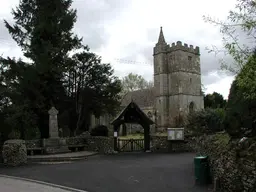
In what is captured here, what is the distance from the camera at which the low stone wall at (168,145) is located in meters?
26.9

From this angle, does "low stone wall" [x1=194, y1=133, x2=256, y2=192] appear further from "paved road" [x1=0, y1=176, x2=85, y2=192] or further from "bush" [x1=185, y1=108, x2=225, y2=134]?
"bush" [x1=185, y1=108, x2=225, y2=134]

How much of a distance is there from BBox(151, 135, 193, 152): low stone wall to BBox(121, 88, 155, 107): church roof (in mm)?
41156

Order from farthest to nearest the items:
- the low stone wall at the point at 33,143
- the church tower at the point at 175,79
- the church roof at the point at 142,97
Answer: the church roof at the point at 142,97 → the church tower at the point at 175,79 → the low stone wall at the point at 33,143

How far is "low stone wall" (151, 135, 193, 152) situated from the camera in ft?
88.2

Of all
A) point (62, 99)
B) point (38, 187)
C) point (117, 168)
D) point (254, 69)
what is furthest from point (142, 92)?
point (254, 69)

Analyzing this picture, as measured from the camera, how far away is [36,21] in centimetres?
3062

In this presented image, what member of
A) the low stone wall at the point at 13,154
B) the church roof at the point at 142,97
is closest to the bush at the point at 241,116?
the low stone wall at the point at 13,154

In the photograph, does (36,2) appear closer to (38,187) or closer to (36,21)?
(36,21)

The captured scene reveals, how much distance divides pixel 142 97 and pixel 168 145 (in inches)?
1728

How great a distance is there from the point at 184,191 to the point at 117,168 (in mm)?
6597

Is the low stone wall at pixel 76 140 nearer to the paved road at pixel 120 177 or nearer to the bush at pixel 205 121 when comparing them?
the paved road at pixel 120 177

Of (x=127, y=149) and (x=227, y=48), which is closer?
(x=227, y=48)

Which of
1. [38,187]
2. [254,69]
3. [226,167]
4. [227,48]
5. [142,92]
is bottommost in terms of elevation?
[38,187]

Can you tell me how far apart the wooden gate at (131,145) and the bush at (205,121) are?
15.0 ft
